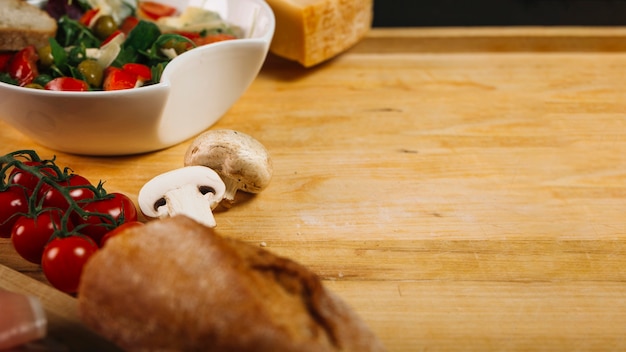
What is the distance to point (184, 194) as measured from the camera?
1.58 metres

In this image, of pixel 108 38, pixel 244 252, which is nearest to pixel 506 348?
pixel 244 252

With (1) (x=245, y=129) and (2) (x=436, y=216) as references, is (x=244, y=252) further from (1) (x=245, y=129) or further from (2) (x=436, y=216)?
(1) (x=245, y=129)

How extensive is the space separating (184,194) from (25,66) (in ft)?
1.98

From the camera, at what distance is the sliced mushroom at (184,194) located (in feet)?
5.08

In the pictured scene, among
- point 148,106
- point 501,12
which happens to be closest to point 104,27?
point 148,106

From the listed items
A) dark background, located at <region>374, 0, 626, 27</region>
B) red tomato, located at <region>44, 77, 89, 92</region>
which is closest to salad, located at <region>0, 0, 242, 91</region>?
red tomato, located at <region>44, 77, 89, 92</region>

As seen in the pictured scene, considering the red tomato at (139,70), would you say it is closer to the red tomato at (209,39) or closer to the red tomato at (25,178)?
the red tomato at (209,39)

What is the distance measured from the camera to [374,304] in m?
1.43

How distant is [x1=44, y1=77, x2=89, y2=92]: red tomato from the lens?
5.59 ft

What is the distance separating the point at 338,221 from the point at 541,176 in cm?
58

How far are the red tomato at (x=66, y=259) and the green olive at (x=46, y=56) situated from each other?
27.0 inches

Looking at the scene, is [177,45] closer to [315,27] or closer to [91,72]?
[91,72]

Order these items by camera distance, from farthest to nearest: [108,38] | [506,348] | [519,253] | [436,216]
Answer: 1. [108,38]
2. [436,216]
3. [519,253]
4. [506,348]

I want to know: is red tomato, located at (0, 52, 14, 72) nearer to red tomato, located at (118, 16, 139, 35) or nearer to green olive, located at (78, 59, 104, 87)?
green olive, located at (78, 59, 104, 87)
